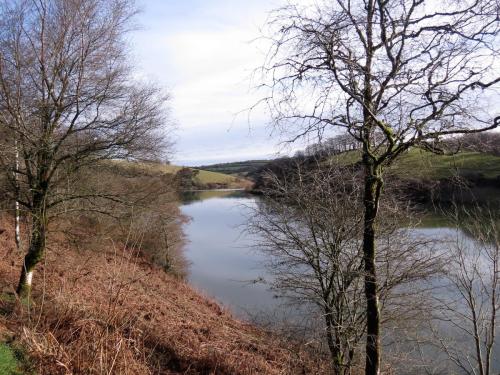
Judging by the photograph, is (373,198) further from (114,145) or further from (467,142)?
(114,145)

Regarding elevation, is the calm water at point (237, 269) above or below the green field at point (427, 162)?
below

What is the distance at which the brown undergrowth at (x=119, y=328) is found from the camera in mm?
4199

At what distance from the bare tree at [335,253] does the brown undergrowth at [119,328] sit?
102 cm

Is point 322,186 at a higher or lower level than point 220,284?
higher

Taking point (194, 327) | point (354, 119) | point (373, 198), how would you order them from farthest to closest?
point (194, 327)
point (373, 198)
point (354, 119)

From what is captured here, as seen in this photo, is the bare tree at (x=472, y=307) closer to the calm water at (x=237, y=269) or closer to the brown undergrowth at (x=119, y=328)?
the calm water at (x=237, y=269)

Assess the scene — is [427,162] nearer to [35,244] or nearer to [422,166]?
[422,166]

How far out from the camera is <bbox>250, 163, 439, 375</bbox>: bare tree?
8109 mm

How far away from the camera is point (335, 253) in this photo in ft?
27.8

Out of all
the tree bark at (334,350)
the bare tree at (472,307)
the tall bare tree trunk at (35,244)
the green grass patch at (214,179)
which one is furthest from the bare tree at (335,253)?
the green grass patch at (214,179)

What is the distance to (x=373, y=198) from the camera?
6117mm

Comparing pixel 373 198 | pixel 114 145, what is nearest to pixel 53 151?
pixel 114 145

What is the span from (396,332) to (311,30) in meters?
6.92

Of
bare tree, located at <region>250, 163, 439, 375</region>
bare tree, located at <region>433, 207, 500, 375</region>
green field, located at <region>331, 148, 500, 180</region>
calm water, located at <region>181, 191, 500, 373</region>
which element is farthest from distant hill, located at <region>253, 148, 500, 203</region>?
calm water, located at <region>181, 191, 500, 373</region>
